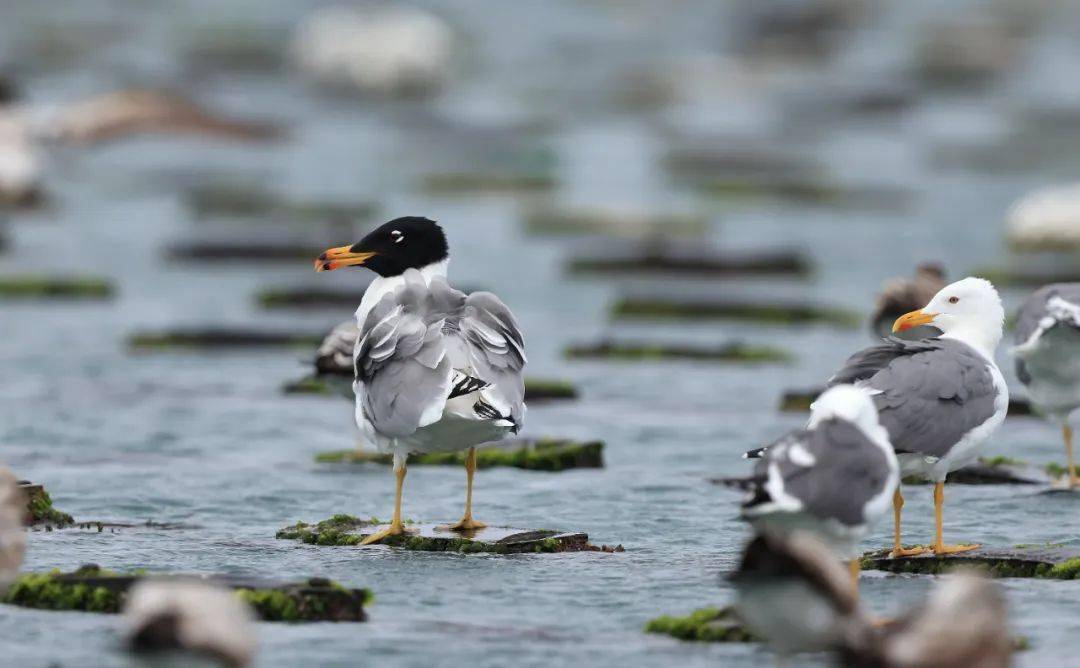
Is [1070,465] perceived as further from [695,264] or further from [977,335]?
[695,264]

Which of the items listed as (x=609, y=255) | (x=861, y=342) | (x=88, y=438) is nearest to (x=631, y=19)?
(x=609, y=255)

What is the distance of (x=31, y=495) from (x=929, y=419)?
4826 mm

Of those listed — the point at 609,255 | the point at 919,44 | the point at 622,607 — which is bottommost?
the point at 622,607

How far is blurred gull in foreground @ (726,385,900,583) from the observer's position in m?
8.75

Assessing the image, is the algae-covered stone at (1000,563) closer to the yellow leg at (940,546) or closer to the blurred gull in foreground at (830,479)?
the yellow leg at (940,546)

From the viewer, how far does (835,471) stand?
890 cm

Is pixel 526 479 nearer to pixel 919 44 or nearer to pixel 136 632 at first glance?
pixel 136 632

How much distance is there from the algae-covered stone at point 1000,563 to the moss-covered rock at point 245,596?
2.81m

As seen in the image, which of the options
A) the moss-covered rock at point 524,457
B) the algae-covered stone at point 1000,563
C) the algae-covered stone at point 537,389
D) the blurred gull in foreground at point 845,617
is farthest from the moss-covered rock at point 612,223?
→ the blurred gull in foreground at point 845,617

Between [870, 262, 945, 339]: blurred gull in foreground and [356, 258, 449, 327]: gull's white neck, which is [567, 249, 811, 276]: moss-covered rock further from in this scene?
[356, 258, 449, 327]: gull's white neck

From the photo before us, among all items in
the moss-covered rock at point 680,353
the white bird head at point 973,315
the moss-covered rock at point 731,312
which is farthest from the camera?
the moss-covered rock at point 731,312

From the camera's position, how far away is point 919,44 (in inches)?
2279

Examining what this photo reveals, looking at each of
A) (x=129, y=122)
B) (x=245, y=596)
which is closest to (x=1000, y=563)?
(x=245, y=596)

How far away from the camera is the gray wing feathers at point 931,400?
10516 mm
